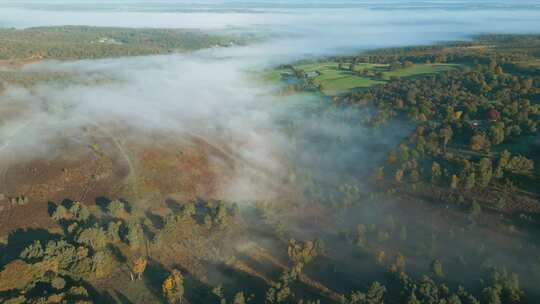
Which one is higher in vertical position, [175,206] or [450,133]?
[450,133]

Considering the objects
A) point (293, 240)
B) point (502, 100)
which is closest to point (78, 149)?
point (293, 240)

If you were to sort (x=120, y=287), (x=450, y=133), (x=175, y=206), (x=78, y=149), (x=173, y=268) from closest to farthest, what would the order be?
(x=120, y=287) < (x=173, y=268) < (x=175, y=206) < (x=450, y=133) < (x=78, y=149)

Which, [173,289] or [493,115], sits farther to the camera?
[493,115]

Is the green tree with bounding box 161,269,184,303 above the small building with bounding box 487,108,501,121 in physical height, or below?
below

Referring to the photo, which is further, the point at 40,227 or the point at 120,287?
the point at 40,227

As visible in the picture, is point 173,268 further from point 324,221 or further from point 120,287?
point 324,221

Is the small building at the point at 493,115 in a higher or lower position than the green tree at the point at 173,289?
higher

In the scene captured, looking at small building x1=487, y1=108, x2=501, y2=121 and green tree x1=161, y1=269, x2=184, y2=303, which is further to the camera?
small building x1=487, y1=108, x2=501, y2=121

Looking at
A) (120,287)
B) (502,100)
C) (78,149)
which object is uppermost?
(502,100)

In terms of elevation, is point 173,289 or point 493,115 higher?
point 493,115

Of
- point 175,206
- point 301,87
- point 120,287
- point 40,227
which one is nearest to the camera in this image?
point 120,287

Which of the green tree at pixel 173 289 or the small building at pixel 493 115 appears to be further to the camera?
the small building at pixel 493 115
